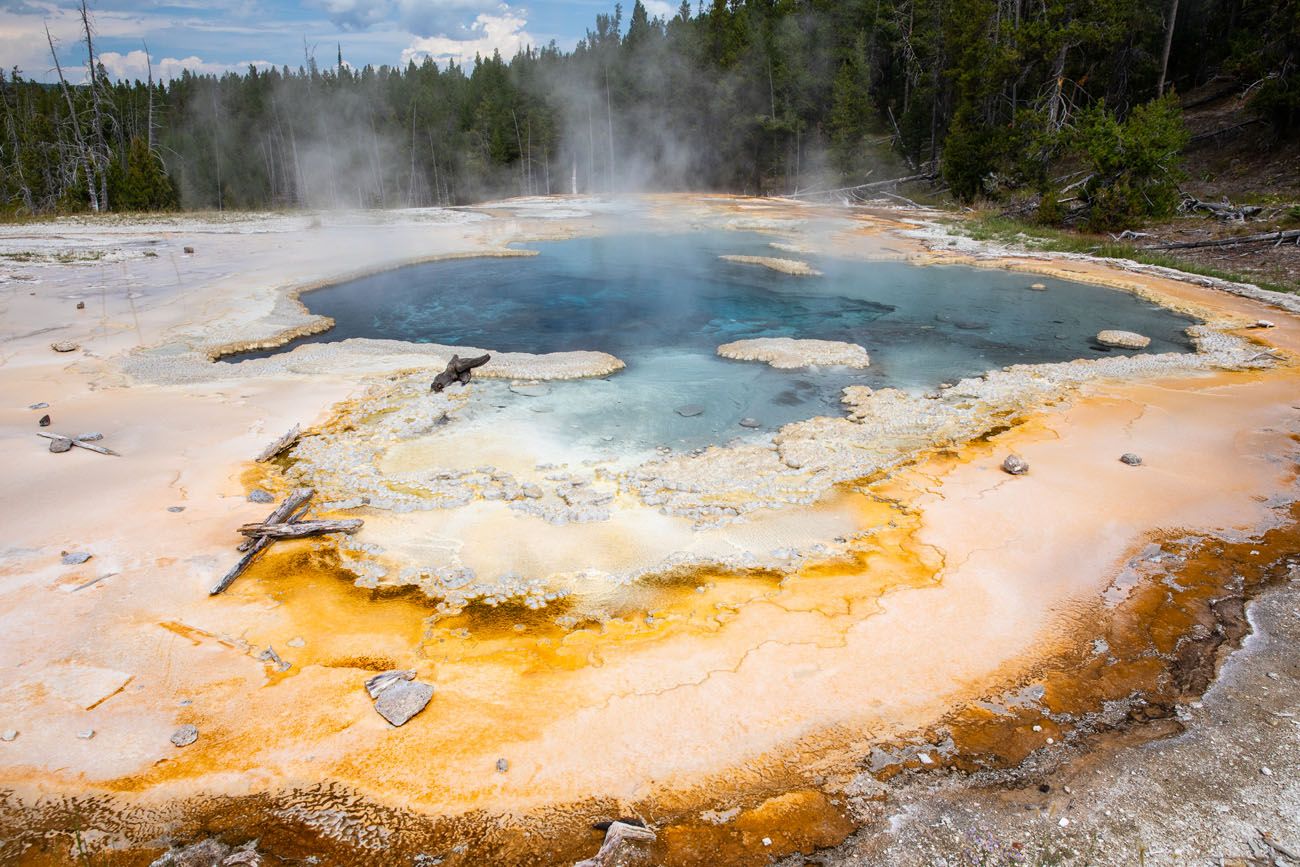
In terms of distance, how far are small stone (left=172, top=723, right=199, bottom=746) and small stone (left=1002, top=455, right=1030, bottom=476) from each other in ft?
21.2

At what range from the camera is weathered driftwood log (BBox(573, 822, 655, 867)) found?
3.01 m

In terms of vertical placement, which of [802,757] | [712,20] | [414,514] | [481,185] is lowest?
[802,757]

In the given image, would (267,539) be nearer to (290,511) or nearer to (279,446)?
(290,511)

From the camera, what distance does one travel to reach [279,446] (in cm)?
685

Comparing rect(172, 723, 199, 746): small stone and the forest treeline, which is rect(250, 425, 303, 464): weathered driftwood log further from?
the forest treeline

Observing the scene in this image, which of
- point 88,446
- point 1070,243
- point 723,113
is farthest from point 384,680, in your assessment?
point 723,113

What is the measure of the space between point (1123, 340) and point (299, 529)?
1137 centimetres

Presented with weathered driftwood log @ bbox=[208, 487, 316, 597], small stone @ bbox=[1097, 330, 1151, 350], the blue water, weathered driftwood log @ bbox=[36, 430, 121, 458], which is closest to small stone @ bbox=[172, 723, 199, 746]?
weathered driftwood log @ bbox=[208, 487, 316, 597]

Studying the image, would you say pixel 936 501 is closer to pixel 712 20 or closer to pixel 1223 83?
pixel 1223 83

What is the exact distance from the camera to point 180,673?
4.01 m

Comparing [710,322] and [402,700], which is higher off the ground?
[710,322]

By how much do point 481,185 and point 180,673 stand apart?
46.5 metres

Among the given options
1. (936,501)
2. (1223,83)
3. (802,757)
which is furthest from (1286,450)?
(1223,83)

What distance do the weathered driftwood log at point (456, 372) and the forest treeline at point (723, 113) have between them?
54.4 feet
